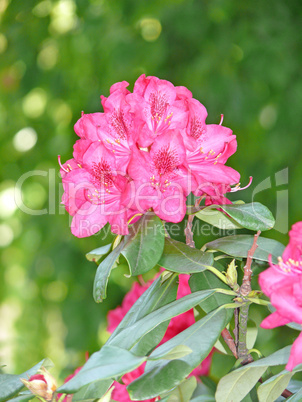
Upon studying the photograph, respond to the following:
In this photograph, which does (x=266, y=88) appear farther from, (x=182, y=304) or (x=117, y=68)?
(x=182, y=304)

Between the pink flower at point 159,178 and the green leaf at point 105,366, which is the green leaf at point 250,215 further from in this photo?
the green leaf at point 105,366

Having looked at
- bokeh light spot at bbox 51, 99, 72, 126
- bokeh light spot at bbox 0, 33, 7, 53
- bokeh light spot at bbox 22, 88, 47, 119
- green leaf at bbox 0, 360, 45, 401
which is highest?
bokeh light spot at bbox 0, 33, 7, 53

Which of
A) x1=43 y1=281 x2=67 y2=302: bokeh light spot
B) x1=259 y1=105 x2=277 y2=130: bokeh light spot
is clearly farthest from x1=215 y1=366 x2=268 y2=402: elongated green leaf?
x1=43 y1=281 x2=67 y2=302: bokeh light spot

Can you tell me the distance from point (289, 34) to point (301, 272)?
0.90 m

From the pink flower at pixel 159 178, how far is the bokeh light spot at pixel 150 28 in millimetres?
817

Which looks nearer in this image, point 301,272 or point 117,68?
point 301,272

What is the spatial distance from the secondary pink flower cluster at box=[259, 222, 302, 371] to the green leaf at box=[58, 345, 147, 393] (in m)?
0.08

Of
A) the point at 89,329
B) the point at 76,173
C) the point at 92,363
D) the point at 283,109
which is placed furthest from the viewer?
the point at 89,329

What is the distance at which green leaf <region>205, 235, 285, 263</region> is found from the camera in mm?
426

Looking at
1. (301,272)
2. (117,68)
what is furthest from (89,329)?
(301,272)

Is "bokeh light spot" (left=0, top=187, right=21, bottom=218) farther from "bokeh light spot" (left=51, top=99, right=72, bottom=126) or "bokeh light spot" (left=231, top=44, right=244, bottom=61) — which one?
"bokeh light spot" (left=231, top=44, right=244, bottom=61)

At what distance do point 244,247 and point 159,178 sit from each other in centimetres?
9

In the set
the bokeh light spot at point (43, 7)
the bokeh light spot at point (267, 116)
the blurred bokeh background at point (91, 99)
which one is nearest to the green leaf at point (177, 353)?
the blurred bokeh background at point (91, 99)

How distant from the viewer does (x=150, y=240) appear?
1.31 feet
